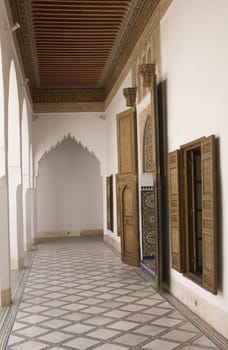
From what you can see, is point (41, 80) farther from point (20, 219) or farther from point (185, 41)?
point (185, 41)

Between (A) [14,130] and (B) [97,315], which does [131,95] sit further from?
(B) [97,315]

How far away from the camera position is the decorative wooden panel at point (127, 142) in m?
7.31

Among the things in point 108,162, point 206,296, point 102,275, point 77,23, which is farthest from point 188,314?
point 108,162

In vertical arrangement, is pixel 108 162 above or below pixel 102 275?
above

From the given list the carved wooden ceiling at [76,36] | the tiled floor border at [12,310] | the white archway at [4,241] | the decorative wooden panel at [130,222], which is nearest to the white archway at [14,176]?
the tiled floor border at [12,310]

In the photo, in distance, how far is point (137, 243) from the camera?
23.5ft

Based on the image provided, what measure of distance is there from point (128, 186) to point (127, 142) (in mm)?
677

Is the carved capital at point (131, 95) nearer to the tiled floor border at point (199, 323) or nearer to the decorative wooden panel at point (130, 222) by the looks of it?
the decorative wooden panel at point (130, 222)

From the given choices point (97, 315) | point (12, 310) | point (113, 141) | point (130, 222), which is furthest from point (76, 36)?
point (97, 315)

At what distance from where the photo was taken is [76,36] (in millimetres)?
7465

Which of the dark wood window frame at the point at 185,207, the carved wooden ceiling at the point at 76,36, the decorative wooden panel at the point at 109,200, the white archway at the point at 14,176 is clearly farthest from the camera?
the decorative wooden panel at the point at 109,200

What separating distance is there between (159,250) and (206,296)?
53.0 inches

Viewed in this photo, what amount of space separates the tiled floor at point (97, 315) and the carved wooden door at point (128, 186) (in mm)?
321

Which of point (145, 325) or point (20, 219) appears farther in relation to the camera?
point (20, 219)
